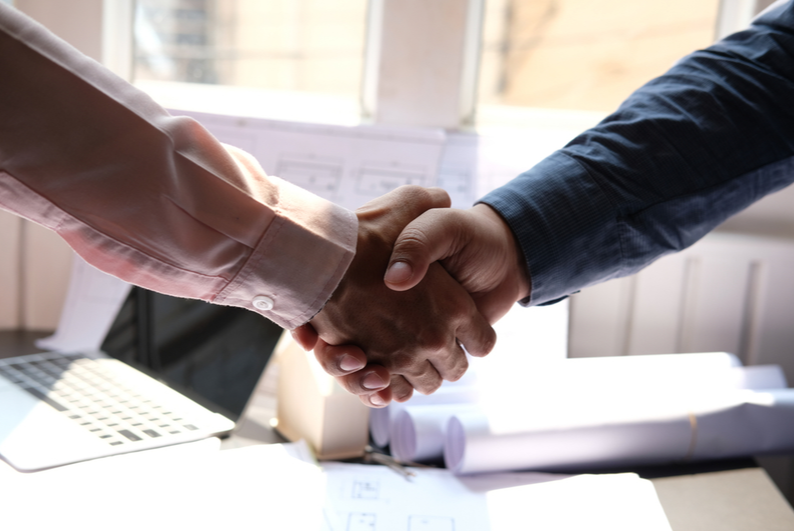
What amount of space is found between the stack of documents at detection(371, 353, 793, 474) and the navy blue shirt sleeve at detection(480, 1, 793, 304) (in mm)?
143

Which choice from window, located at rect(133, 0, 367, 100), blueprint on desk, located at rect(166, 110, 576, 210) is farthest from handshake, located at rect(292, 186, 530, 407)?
window, located at rect(133, 0, 367, 100)

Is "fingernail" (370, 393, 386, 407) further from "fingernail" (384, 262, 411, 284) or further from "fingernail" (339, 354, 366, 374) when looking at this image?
"fingernail" (384, 262, 411, 284)

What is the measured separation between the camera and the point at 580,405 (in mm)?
781

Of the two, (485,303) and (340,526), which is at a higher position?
(485,303)

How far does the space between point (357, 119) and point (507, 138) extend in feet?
1.13

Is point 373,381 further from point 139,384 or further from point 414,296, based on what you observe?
point 139,384

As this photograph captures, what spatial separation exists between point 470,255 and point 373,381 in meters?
0.21

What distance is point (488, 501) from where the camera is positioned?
0.69m

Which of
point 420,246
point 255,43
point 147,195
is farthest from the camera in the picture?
point 255,43

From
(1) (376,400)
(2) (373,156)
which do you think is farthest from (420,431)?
(2) (373,156)

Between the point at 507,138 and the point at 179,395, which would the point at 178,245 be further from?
the point at 507,138

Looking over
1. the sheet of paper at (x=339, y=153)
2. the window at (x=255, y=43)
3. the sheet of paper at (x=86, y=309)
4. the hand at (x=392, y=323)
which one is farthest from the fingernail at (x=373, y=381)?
the window at (x=255, y=43)

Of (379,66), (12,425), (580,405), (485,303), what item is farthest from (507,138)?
(12,425)

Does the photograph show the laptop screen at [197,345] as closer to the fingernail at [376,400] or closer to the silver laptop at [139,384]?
the silver laptop at [139,384]
